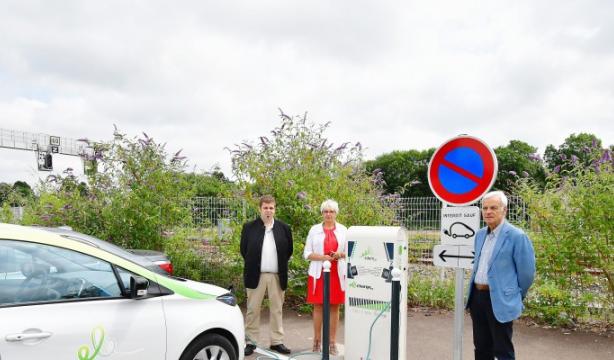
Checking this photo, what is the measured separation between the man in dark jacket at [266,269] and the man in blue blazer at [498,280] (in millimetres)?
2436

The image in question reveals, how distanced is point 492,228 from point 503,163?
56.8m

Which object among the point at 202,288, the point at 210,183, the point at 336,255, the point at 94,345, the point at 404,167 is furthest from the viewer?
the point at 404,167

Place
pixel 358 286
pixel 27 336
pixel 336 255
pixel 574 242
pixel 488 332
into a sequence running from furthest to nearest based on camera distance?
pixel 574 242 < pixel 336 255 < pixel 358 286 < pixel 488 332 < pixel 27 336

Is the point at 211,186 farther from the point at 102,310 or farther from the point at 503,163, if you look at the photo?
the point at 503,163

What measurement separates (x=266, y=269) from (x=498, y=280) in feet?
9.41

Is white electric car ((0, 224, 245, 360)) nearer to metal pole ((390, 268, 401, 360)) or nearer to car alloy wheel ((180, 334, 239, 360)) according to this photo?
car alloy wheel ((180, 334, 239, 360))

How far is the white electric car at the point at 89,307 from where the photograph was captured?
317 centimetres

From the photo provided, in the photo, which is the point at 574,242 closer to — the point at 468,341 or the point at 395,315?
the point at 468,341

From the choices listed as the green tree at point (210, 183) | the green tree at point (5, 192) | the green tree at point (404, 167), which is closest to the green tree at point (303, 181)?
the green tree at point (210, 183)

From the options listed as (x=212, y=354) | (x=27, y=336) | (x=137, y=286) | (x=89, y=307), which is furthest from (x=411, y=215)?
(x=27, y=336)

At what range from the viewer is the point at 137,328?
367 centimetres

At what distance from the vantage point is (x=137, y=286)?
12.2 feet

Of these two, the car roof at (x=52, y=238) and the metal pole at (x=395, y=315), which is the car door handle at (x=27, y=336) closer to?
the car roof at (x=52, y=238)

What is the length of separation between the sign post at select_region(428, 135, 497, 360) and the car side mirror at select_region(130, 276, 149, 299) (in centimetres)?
251
